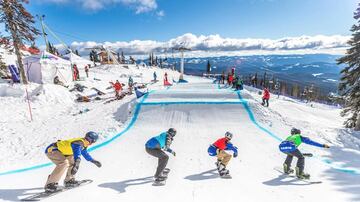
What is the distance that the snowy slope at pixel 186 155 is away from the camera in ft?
22.1

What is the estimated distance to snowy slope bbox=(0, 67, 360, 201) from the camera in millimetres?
6750

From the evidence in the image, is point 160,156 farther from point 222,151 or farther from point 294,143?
point 294,143

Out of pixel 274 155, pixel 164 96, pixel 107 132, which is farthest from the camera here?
pixel 164 96

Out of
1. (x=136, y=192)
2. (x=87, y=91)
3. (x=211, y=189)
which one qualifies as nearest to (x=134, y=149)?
(x=136, y=192)

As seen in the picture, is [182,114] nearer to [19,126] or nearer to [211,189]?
[211,189]

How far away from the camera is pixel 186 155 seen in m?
9.76

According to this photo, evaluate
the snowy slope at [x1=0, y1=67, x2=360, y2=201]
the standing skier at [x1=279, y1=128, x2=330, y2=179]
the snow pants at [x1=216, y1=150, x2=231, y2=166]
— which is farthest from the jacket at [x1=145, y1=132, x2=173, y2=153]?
the standing skier at [x1=279, y1=128, x2=330, y2=179]

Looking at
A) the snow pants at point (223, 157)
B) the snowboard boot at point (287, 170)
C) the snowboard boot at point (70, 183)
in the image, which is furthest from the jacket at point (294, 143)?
the snowboard boot at point (70, 183)

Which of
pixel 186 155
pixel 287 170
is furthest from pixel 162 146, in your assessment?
pixel 287 170

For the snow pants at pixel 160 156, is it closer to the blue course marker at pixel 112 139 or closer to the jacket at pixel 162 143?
the jacket at pixel 162 143

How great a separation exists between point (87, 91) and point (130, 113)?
13.9 m

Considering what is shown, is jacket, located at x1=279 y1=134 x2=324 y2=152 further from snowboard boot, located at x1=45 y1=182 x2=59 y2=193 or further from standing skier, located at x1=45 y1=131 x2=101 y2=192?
snowboard boot, located at x1=45 y1=182 x2=59 y2=193

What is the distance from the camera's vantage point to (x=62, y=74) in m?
29.3

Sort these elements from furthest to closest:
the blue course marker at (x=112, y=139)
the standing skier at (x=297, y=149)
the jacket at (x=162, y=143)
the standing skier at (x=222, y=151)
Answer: the blue course marker at (x=112, y=139)
the standing skier at (x=222, y=151)
the standing skier at (x=297, y=149)
the jacket at (x=162, y=143)
